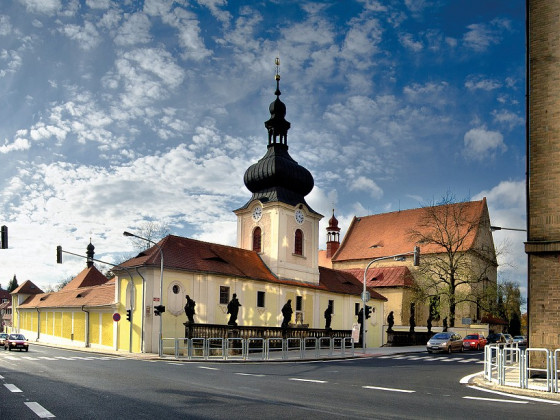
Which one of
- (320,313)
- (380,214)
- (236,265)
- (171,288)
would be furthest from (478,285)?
(171,288)

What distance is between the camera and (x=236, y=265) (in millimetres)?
42219

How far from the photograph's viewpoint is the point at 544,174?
1620 centimetres

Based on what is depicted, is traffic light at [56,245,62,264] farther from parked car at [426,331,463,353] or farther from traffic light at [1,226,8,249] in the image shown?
parked car at [426,331,463,353]

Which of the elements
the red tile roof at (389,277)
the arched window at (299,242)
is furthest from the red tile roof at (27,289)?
the arched window at (299,242)

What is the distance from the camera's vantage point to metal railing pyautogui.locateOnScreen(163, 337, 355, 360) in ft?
91.4

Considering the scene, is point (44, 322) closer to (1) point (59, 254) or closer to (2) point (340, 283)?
(1) point (59, 254)

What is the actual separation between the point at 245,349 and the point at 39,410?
19.7m

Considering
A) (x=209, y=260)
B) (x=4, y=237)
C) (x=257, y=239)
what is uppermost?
(x=257, y=239)

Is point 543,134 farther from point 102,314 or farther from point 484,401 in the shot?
point 102,314

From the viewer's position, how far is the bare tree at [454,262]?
54.0 meters

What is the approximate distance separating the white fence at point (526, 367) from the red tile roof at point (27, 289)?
7490 cm

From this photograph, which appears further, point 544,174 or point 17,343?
point 17,343

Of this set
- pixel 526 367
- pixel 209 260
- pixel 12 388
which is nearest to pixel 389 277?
Result: pixel 209 260

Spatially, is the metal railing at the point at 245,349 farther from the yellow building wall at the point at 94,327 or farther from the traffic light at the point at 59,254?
the yellow building wall at the point at 94,327
